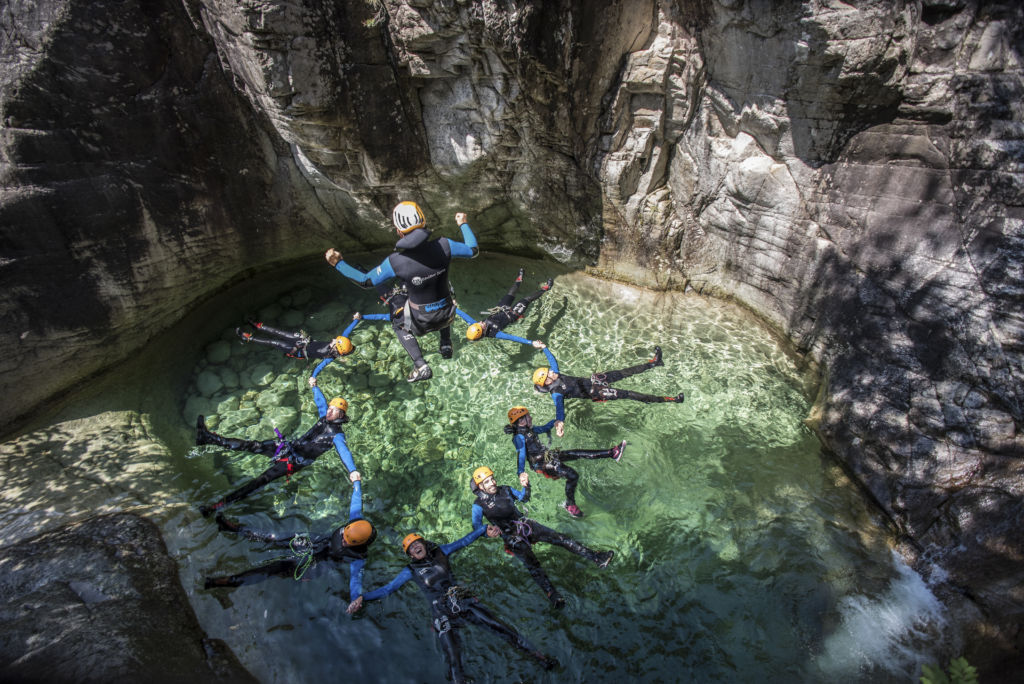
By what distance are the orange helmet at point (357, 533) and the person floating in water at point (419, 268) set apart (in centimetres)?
185

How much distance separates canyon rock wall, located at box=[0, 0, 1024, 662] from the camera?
453 centimetres

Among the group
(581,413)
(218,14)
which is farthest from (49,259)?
(581,413)

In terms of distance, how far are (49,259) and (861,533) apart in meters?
9.03

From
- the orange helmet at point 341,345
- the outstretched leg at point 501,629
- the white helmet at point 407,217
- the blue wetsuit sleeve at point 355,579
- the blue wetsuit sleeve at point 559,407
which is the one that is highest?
the white helmet at point 407,217

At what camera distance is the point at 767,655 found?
14.3ft

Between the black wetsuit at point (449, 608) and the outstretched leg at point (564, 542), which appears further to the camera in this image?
the outstretched leg at point (564, 542)

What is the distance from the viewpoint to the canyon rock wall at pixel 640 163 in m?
4.53

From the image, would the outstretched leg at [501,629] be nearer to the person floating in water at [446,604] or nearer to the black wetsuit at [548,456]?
the person floating in water at [446,604]

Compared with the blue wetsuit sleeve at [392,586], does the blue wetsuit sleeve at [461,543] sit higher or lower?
higher

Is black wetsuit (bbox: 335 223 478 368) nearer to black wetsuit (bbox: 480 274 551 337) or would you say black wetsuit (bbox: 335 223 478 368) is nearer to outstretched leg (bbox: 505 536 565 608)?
black wetsuit (bbox: 480 274 551 337)

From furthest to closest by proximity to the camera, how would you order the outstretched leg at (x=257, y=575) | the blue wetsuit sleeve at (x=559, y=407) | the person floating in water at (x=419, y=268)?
the blue wetsuit sleeve at (x=559, y=407), the person floating in water at (x=419, y=268), the outstretched leg at (x=257, y=575)

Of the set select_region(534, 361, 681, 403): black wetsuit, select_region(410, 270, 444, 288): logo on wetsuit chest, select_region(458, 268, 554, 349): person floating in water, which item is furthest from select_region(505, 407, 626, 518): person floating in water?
select_region(410, 270, 444, 288): logo on wetsuit chest

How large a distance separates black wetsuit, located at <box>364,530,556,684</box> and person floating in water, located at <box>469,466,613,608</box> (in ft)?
1.66

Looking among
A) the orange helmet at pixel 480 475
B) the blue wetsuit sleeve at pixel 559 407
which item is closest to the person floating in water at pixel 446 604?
the orange helmet at pixel 480 475
